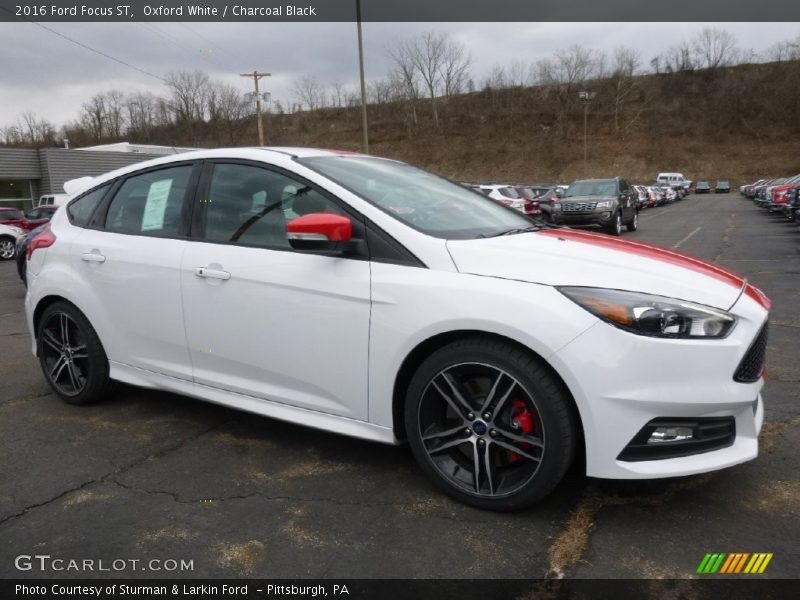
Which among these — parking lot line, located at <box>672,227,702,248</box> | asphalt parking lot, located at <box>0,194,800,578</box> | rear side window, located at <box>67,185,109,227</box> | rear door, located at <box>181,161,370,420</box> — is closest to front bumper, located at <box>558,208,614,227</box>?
parking lot line, located at <box>672,227,702,248</box>

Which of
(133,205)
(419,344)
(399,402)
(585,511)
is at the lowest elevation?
(585,511)

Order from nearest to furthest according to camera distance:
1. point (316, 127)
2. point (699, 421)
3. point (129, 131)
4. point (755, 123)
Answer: point (699, 421)
point (755, 123)
point (129, 131)
point (316, 127)

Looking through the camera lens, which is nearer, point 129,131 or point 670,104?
point 670,104

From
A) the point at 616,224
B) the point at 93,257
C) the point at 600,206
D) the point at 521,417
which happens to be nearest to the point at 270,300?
the point at 521,417

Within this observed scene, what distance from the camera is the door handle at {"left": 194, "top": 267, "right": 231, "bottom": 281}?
333 centimetres

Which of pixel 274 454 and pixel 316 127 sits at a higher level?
pixel 316 127

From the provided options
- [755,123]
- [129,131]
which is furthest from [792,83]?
[129,131]

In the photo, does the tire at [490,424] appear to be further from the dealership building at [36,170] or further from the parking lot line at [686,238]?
the dealership building at [36,170]

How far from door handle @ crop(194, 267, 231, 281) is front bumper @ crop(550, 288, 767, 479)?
5.66 ft

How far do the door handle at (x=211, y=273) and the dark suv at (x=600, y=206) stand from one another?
1610 cm

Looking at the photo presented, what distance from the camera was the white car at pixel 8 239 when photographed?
18703mm

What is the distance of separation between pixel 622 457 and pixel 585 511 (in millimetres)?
414

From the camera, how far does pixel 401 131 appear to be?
3324 inches

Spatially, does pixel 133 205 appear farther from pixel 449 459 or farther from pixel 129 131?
pixel 129 131
